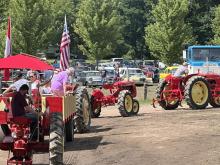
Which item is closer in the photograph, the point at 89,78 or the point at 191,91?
the point at 191,91

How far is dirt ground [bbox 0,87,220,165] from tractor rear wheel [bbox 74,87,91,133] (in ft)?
0.87

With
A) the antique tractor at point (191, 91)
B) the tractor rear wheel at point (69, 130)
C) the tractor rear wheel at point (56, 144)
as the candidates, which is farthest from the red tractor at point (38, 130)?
the antique tractor at point (191, 91)

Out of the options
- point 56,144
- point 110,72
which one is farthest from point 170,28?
point 56,144

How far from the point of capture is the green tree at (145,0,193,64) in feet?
169

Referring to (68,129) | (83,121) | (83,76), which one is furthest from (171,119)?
(83,76)

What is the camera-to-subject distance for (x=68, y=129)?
13.3 m

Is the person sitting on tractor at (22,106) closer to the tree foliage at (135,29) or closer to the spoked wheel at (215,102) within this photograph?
the spoked wheel at (215,102)

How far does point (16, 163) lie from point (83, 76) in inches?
1503

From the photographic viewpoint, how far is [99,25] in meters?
52.5

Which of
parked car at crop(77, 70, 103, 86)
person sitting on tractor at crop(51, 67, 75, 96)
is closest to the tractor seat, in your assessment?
person sitting on tractor at crop(51, 67, 75, 96)

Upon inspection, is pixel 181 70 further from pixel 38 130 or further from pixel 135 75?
pixel 135 75

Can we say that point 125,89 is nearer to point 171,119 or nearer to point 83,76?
point 171,119

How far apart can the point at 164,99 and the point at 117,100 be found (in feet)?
8.44

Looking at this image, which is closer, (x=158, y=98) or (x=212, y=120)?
(x=212, y=120)
